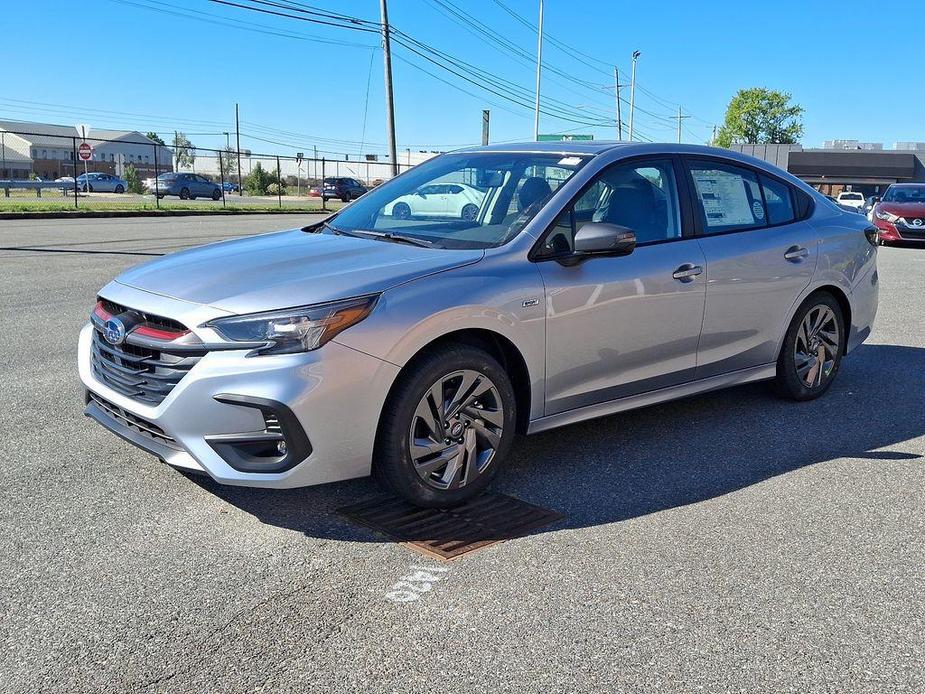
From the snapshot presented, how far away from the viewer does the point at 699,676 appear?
2.88 m

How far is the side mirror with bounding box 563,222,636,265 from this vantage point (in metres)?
→ 4.43

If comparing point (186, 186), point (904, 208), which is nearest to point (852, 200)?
point (904, 208)

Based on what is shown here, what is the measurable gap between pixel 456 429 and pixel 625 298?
49.2 inches

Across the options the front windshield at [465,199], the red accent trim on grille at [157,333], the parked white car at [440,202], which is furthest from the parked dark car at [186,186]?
the red accent trim on grille at [157,333]

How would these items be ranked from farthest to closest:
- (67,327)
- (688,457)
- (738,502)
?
1. (67,327)
2. (688,457)
3. (738,502)

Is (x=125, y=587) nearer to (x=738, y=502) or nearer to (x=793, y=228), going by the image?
(x=738, y=502)

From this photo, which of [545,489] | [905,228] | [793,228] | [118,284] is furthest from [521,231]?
[905,228]

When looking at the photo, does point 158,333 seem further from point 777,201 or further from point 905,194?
point 905,194

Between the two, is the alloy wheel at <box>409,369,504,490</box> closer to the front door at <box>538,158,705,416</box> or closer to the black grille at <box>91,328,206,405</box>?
the front door at <box>538,158,705,416</box>

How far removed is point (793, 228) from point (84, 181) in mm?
54812

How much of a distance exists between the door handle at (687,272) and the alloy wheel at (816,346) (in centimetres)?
125

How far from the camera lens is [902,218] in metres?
20.7

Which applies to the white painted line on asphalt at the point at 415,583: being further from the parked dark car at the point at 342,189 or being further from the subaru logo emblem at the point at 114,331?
the parked dark car at the point at 342,189

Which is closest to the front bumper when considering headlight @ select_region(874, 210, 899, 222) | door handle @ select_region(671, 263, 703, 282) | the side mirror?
the side mirror
